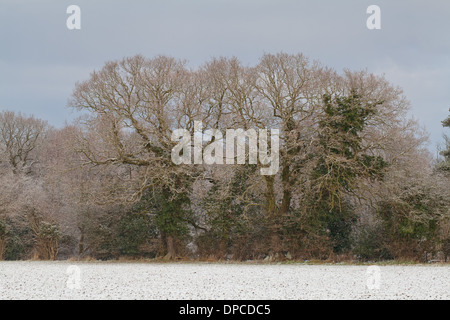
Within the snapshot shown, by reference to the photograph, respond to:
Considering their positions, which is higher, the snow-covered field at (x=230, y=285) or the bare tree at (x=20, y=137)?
the bare tree at (x=20, y=137)

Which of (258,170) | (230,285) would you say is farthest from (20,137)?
(230,285)

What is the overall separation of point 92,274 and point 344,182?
421 inches

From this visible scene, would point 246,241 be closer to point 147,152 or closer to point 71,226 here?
point 147,152

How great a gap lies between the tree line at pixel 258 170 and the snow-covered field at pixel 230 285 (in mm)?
5400

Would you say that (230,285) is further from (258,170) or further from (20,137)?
(20,137)

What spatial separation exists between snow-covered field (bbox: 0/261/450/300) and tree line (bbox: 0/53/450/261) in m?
5.40

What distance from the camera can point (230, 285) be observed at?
12.0 meters

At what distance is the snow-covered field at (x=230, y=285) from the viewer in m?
10.6

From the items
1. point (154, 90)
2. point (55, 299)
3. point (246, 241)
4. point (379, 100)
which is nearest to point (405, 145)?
point (379, 100)

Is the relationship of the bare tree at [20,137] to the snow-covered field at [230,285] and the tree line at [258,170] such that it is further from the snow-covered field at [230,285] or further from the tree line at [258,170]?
the snow-covered field at [230,285]

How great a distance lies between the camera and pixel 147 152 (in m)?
22.4

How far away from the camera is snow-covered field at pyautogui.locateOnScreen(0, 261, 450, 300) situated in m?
10.6

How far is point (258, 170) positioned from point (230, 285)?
946 cm

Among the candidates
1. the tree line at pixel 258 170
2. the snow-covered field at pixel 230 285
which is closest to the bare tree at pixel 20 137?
the tree line at pixel 258 170
